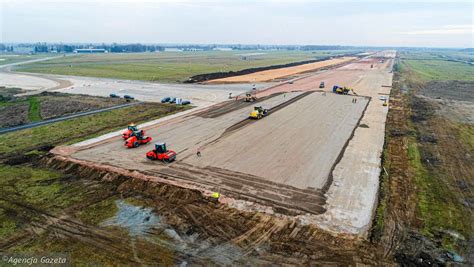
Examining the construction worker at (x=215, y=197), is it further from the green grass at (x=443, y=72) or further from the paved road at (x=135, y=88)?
the green grass at (x=443, y=72)

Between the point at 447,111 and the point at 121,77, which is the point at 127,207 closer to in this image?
the point at 447,111

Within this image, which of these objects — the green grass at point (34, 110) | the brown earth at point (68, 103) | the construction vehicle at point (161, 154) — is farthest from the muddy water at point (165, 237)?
the brown earth at point (68, 103)

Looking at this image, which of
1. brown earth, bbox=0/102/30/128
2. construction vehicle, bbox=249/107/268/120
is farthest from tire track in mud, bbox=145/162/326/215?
brown earth, bbox=0/102/30/128

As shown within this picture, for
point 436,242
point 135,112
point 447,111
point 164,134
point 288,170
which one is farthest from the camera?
point 447,111

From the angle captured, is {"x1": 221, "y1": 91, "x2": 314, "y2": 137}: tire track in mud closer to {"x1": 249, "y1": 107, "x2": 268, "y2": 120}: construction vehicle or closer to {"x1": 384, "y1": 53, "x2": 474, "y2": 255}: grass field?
{"x1": 249, "y1": 107, "x2": 268, "y2": 120}: construction vehicle

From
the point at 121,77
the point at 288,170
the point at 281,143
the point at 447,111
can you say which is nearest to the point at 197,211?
the point at 288,170

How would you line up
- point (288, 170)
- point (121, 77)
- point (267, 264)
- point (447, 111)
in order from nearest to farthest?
point (267, 264), point (288, 170), point (447, 111), point (121, 77)
